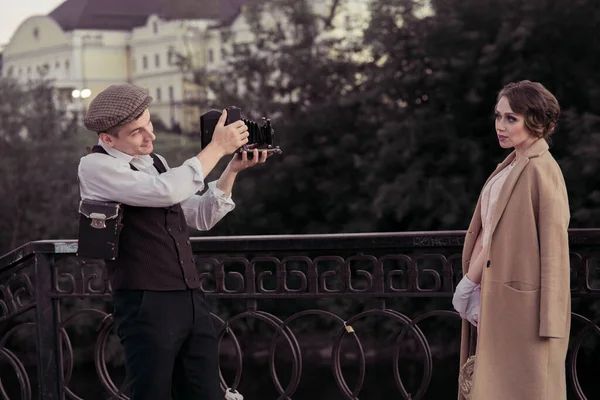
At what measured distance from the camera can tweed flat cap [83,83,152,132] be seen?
3.18m

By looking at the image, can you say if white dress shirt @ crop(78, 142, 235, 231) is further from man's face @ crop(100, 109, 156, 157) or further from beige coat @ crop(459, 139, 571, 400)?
beige coat @ crop(459, 139, 571, 400)

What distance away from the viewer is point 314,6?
25.5 meters

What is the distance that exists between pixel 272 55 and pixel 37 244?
63.8 ft

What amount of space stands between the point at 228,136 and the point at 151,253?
1.49 feet

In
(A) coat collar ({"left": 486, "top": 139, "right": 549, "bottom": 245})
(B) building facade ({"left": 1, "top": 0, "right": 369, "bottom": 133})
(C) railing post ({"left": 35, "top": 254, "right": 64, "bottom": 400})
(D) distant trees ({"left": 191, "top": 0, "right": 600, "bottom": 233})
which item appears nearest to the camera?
(A) coat collar ({"left": 486, "top": 139, "right": 549, "bottom": 245})

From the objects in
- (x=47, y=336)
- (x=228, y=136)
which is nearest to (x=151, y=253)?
(x=228, y=136)

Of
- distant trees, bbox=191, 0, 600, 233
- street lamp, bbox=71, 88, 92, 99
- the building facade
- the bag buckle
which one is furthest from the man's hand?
the building facade

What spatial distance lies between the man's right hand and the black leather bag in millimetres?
376

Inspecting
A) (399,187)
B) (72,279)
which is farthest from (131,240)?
(399,187)

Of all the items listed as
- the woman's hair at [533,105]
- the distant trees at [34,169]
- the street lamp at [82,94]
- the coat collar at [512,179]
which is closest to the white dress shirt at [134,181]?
the coat collar at [512,179]

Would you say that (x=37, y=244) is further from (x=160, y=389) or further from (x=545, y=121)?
(x=545, y=121)

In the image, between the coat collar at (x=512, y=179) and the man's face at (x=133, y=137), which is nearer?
the man's face at (x=133, y=137)

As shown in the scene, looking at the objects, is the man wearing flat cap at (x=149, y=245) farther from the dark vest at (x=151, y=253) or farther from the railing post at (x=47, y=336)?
the railing post at (x=47, y=336)

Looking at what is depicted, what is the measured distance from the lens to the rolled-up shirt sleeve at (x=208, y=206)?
3475mm
